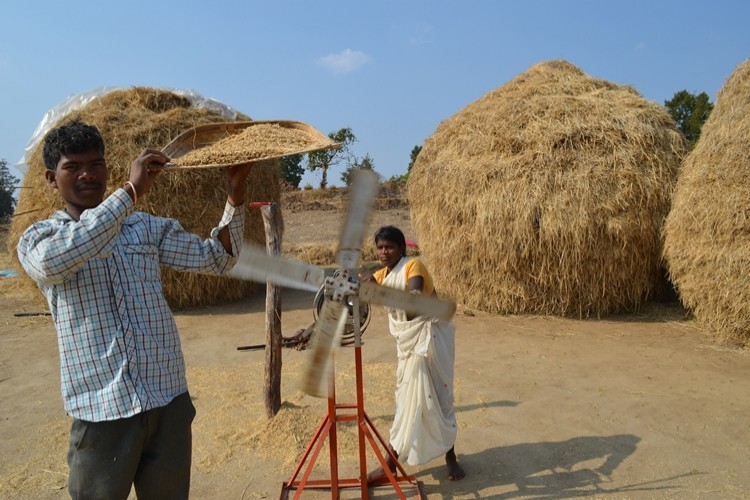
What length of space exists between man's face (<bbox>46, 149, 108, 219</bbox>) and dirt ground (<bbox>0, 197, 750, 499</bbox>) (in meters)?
2.28

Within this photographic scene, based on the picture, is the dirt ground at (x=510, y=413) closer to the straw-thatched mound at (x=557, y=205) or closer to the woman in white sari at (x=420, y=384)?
the woman in white sari at (x=420, y=384)

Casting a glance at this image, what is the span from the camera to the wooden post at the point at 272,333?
4.30m

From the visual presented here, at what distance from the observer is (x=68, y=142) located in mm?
1737

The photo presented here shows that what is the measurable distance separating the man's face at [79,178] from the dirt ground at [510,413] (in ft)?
7.49

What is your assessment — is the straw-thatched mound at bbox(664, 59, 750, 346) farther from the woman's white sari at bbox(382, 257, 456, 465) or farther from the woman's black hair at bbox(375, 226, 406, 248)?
the woman's black hair at bbox(375, 226, 406, 248)

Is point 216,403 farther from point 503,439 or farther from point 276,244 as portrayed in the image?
point 503,439

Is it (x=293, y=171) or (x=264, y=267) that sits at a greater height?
(x=293, y=171)

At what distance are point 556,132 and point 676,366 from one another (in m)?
3.53

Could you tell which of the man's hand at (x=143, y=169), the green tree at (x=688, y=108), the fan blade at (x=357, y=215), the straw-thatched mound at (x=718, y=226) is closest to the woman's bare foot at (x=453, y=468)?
the fan blade at (x=357, y=215)

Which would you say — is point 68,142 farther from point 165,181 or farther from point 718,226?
point 165,181

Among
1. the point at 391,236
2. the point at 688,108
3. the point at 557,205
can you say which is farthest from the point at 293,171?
the point at 391,236

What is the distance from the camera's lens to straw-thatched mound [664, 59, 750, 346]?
578 centimetres

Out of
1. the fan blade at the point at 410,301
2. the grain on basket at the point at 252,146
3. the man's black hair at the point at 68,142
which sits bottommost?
the fan blade at the point at 410,301

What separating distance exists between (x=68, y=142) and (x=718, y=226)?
6322mm
